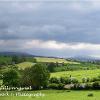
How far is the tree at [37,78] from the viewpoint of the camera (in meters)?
99.0

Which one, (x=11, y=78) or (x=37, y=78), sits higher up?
(x=11, y=78)

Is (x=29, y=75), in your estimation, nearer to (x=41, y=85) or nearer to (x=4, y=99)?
(x=41, y=85)

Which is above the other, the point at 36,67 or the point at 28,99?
the point at 36,67

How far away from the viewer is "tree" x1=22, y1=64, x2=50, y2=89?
99.0m

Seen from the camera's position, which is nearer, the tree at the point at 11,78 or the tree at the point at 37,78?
the tree at the point at 37,78

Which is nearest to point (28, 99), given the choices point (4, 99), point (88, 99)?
point (4, 99)

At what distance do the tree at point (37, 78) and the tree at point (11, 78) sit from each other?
3.07 meters

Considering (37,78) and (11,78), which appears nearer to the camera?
(37,78)

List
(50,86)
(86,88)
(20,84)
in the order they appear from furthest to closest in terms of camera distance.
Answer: (20,84), (50,86), (86,88)

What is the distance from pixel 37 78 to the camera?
99.4 meters

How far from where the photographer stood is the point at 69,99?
214ft

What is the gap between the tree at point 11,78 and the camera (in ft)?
340

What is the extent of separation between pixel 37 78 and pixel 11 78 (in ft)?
36.0

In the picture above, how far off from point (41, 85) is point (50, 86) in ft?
11.1
